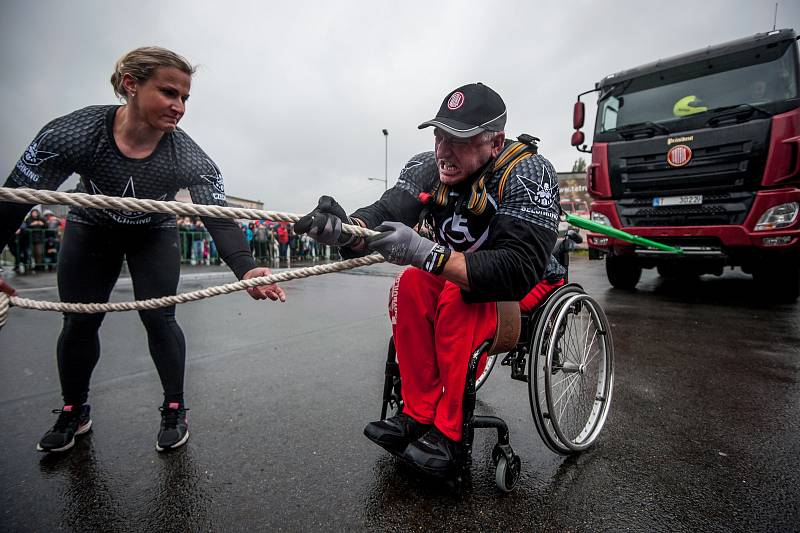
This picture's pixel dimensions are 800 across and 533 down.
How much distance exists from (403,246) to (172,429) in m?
1.54

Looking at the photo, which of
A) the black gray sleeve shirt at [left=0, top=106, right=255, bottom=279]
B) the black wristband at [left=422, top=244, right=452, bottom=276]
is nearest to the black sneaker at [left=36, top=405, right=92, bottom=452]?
the black gray sleeve shirt at [left=0, top=106, right=255, bottom=279]

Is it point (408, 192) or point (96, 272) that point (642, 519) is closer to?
point (408, 192)

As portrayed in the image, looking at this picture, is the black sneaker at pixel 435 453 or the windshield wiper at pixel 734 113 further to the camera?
the windshield wiper at pixel 734 113

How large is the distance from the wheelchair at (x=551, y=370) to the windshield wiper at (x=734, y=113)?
14.1ft

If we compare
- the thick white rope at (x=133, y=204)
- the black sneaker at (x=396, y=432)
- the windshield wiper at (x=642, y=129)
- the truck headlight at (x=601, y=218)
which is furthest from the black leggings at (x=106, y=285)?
the windshield wiper at (x=642, y=129)

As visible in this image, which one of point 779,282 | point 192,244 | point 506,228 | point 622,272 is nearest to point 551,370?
point 506,228

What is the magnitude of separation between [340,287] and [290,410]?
5799 millimetres

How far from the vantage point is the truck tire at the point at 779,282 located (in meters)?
5.83

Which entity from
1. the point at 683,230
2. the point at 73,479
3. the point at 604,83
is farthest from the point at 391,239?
the point at 604,83

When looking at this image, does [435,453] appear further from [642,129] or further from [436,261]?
[642,129]

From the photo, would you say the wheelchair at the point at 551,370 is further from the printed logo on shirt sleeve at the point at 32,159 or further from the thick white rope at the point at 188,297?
the printed logo on shirt sleeve at the point at 32,159

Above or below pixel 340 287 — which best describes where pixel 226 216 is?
above

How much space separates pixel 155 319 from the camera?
2062 millimetres

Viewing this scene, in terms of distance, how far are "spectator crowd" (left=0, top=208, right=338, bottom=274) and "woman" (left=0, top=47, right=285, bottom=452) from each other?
4.53m
